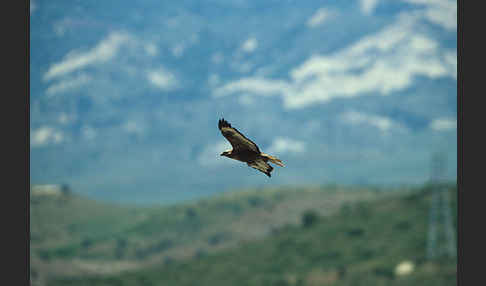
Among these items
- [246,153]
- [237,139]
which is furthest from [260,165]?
[237,139]

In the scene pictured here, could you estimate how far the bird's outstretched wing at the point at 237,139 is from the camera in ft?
36.1

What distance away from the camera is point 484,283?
131 meters

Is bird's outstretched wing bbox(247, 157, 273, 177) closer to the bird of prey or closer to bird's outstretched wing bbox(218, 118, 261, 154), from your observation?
the bird of prey

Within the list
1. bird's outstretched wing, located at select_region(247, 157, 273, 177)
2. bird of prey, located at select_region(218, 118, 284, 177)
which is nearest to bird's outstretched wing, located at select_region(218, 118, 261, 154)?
bird of prey, located at select_region(218, 118, 284, 177)

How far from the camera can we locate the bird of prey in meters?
11.1

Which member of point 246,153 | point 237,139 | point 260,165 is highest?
point 237,139

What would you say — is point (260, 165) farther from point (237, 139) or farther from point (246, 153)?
point (237, 139)

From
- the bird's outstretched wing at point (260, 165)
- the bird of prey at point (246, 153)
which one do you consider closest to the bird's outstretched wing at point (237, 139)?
the bird of prey at point (246, 153)

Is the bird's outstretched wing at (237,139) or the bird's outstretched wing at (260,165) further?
the bird's outstretched wing at (260,165)

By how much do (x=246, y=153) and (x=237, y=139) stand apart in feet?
1.04

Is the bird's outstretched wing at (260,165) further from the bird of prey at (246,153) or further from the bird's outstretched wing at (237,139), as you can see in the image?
the bird's outstretched wing at (237,139)

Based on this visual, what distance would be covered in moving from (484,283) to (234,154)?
128 meters

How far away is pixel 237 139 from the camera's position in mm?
11383

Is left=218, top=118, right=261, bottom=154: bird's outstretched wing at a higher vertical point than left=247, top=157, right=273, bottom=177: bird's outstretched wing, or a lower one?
higher
